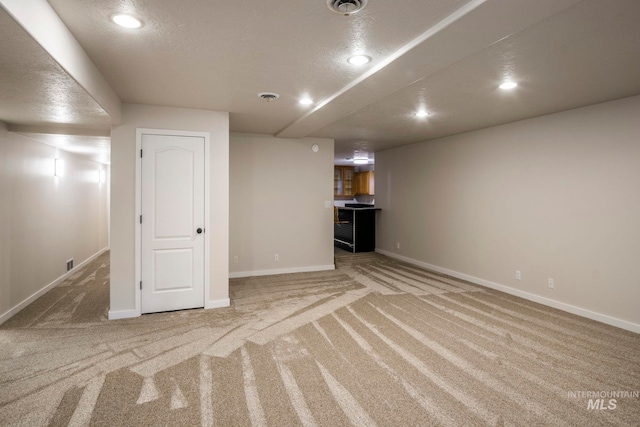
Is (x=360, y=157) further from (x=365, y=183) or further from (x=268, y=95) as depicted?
(x=268, y=95)

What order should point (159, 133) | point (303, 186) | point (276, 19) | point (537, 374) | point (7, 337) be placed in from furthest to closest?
1. point (303, 186)
2. point (159, 133)
3. point (7, 337)
4. point (537, 374)
5. point (276, 19)

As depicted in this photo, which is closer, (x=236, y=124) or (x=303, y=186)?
(x=236, y=124)

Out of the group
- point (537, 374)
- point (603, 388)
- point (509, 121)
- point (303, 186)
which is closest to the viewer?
point (603, 388)

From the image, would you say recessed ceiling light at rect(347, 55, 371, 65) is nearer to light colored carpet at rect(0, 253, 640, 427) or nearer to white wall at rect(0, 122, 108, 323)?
light colored carpet at rect(0, 253, 640, 427)

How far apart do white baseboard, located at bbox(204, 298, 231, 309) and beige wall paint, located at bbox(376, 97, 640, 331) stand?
12.3 ft

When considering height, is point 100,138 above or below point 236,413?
above

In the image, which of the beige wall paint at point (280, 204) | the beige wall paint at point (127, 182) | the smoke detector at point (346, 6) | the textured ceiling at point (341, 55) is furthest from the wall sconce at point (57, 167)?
the smoke detector at point (346, 6)

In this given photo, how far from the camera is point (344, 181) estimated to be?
10.1 meters

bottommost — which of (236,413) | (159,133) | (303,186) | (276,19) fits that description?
(236,413)

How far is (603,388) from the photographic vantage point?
7.81 ft

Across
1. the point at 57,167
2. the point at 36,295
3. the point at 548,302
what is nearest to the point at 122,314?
the point at 36,295

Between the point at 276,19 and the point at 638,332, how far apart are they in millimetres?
4388

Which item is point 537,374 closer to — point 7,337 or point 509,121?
point 509,121

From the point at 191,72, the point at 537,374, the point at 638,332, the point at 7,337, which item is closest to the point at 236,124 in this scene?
the point at 191,72
